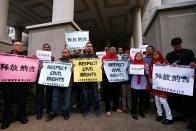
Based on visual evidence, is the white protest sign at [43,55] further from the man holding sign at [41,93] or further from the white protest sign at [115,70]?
the white protest sign at [115,70]

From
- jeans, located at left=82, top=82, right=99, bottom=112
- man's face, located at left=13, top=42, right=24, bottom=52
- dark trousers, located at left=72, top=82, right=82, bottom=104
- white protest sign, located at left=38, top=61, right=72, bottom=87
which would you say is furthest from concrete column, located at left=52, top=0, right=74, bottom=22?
jeans, located at left=82, top=82, right=99, bottom=112

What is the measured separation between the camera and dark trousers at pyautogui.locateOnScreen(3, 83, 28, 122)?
2564 mm

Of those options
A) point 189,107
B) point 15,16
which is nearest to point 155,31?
point 189,107

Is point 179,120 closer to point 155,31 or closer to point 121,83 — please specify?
point 121,83

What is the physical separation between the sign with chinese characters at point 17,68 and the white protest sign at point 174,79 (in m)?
3.20

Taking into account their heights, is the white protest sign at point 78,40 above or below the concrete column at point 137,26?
below

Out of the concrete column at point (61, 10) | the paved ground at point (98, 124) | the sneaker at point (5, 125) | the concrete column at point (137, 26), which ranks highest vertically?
the concrete column at point (137, 26)

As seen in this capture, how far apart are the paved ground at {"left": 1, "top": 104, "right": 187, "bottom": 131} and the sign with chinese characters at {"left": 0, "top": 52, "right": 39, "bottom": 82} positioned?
1.10 m

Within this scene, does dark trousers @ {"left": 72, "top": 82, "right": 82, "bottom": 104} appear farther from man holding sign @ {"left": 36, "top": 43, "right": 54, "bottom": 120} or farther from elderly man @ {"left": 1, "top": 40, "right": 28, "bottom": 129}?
elderly man @ {"left": 1, "top": 40, "right": 28, "bottom": 129}

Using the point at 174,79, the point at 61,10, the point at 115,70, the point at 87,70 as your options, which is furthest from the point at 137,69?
the point at 61,10

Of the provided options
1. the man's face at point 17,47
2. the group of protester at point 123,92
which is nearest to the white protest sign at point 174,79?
the group of protester at point 123,92

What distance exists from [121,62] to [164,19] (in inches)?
93.5

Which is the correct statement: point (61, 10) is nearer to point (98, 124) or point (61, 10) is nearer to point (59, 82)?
point (59, 82)

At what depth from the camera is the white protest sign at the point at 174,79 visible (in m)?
2.48
